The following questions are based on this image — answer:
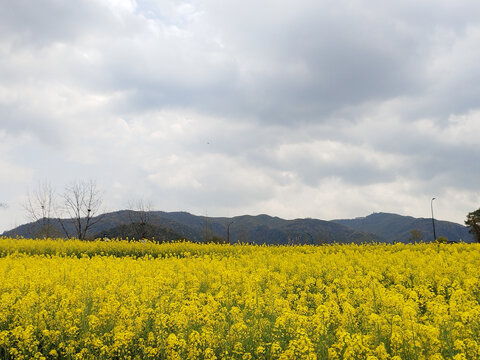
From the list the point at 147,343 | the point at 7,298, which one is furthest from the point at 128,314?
the point at 7,298

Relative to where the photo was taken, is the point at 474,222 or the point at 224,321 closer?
the point at 224,321

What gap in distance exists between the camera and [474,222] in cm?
6481

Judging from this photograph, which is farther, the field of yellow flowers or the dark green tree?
the dark green tree

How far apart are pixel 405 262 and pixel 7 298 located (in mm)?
9936

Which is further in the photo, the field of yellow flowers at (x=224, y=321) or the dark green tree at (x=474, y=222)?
the dark green tree at (x=474, y=222)

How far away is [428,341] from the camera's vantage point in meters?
4.68

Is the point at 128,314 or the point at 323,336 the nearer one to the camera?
the point at 323,336

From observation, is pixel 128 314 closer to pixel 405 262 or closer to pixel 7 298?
pixel 7 298

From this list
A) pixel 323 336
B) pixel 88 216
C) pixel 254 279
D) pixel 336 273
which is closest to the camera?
pixel 323 336

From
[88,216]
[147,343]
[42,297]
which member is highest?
[88,216]

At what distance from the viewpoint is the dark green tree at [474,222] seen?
6287 cm

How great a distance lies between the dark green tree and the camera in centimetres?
6287

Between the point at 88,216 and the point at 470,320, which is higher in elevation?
the point at 88,216

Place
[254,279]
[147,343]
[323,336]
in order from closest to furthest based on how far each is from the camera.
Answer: [323,336], [147,343], [254,279]
